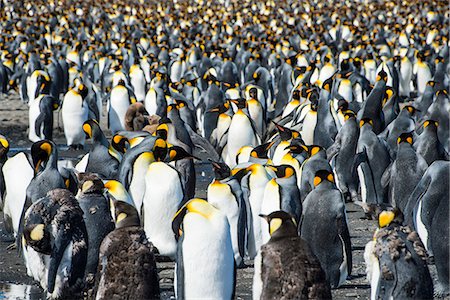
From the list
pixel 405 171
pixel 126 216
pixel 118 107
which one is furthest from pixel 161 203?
pixel 118 107

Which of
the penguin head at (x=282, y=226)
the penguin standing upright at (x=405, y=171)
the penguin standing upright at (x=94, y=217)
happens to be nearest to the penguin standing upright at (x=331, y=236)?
the penguin head at (x=282, y=226)

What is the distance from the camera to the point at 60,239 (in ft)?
17.2

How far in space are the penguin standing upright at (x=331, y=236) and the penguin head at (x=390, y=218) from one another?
0.85 metres

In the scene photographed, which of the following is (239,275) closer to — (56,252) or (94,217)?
(94,217)

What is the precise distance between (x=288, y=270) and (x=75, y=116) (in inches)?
307

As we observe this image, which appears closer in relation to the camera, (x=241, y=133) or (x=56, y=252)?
(x=56, y=252)

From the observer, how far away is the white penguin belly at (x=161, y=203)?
6.57 metres

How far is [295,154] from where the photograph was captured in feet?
25.6

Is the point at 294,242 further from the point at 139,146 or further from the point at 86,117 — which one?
the point at 86,117

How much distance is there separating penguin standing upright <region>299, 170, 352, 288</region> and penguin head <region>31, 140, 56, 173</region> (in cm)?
193

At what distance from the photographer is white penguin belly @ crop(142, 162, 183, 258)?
21.6 feet

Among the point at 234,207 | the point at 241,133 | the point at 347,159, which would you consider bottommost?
the point at 234,207

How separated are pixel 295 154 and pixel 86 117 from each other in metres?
4.95

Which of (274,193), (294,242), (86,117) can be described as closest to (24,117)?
(86,117)
